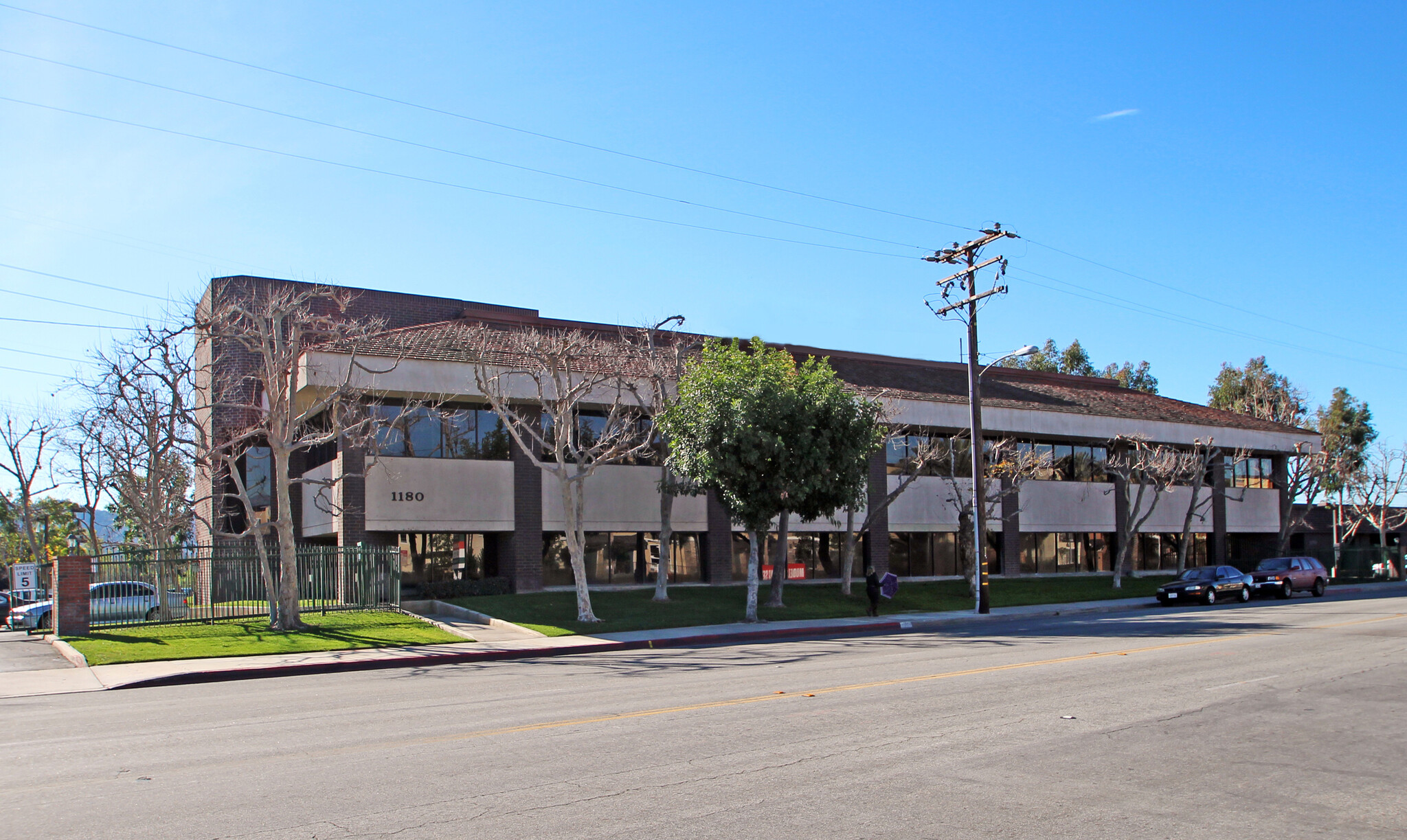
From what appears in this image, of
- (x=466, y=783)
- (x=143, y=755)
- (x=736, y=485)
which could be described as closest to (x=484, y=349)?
(x=736, y=485)

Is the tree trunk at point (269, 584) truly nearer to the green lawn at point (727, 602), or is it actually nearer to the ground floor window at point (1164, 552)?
the green lawn at point (727, 602)

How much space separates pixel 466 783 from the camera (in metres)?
7.73

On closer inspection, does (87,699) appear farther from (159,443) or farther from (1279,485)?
(1279,485)

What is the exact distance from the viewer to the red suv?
121 feet

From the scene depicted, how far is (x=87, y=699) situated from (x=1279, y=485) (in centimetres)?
5363

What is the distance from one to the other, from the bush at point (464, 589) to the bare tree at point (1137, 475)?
75.4 feet

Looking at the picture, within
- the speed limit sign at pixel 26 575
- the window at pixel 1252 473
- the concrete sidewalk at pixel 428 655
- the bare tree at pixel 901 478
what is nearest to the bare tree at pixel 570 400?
the concrete sidewalk at pixel 428 655

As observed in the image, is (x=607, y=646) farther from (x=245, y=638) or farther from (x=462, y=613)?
(x=245, y=638)

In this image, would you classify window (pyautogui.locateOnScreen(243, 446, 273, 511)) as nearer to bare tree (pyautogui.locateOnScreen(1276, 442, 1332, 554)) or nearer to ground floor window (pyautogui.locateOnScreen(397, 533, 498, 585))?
ground floor window (pyautogui.locateOnScreen(397, 533, 498, 585))

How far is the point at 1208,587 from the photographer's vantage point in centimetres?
3372

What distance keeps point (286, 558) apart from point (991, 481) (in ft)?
89.4

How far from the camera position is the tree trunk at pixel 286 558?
2266 cm

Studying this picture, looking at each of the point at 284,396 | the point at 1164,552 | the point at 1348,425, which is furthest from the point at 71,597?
the point at 1348,425

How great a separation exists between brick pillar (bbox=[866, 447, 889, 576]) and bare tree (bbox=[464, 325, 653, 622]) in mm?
9135
